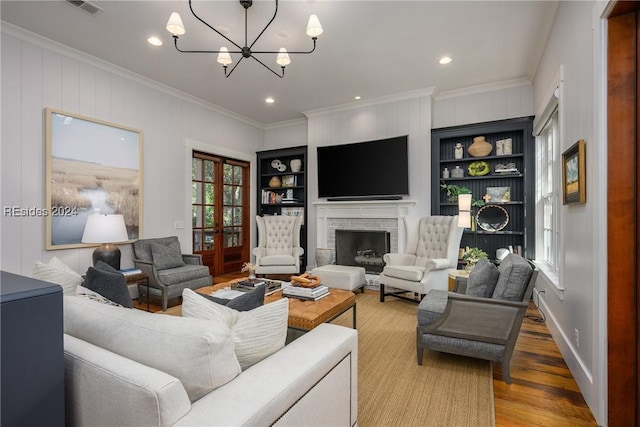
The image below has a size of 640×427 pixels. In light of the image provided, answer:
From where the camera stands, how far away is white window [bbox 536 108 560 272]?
3.13m

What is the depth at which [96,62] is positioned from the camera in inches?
145

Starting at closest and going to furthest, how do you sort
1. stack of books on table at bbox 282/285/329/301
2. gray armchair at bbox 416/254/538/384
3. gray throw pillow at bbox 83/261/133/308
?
gray throw pillow at bbox 83/261/133/308 < gray armchair at bbox 416/254/538/384 < stack of books on table at bbox 282/285/329/301

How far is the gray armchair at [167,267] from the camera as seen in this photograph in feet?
12.1

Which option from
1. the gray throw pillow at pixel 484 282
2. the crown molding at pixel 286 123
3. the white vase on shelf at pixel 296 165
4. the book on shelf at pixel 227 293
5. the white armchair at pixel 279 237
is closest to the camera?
the gray throw pillow at pixel 484 282

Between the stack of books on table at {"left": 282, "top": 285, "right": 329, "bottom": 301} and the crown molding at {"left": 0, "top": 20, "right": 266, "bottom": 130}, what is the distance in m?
3.48

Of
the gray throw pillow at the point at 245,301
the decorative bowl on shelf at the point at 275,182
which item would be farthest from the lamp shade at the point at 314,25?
the decorative bowl on shelf at the point at 275,182

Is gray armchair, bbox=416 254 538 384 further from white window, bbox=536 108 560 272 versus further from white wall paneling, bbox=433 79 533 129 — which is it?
white wall paneling, bbox=433 79 533 129

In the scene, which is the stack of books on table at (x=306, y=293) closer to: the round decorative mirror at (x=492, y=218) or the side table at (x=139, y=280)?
the side table at (x=139, y=280)

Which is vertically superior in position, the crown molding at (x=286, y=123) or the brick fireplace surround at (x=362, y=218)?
the crown molding at (x=286, y=123)

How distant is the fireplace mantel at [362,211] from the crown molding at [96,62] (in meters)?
2.47

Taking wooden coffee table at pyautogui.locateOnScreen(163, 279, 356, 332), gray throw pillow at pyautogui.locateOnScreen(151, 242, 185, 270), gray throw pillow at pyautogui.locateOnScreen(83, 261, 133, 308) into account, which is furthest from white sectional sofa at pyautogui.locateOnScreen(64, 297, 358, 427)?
gray throw pillow at pyautogui.locateOnScreen(151, 242, 185, 270)

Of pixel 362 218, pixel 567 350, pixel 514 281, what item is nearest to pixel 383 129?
pixel 362 218

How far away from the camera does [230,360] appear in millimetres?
998

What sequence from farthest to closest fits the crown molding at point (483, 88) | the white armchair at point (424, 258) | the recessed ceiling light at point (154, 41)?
the crown molding at point (483, 88), the white armchair at point (424, 258), the recessed ceiling light at point (154, 41)
